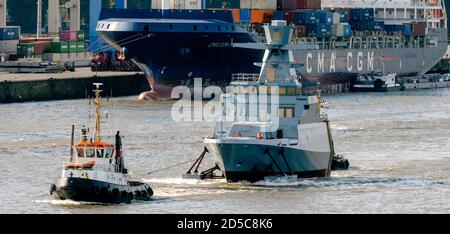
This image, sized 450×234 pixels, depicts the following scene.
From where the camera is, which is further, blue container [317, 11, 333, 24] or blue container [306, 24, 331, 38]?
blue container [317, 11, 333, 24]

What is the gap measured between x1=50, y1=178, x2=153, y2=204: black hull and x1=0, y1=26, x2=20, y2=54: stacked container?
92602 millimetres

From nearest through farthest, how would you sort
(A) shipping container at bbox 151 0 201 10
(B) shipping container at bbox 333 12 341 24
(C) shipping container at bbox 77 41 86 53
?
1. (A) shipping container at bbox 151 0 201 10
2. (B) shipping container at bbox 333 12 341 24
3. (C) shipping container at bbox 77 41 86 53

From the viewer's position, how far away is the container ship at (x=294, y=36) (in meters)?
114

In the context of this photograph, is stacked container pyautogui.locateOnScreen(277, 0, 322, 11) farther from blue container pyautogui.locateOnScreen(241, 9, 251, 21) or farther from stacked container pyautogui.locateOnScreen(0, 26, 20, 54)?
stacked container pyautogui.locateOnScreen(0, 26, 20, 54)

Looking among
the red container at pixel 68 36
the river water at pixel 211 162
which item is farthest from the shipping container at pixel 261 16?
the red container at pixel 68 36

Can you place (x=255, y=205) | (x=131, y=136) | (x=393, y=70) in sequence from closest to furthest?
(x=255, y=205) → (x=131, y=136) → (x=393, y=70)

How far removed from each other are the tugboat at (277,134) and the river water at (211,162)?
65cm

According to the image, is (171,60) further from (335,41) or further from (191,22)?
(335,41)

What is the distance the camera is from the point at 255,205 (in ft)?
184

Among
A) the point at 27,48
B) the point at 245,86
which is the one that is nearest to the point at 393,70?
the point at 27,48

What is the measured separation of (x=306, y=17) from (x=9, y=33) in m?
31.4

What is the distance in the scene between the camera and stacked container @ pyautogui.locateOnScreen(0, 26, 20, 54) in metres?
147

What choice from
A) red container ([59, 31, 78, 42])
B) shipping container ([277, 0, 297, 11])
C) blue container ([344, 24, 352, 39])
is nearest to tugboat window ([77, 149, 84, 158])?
shipping container ([277, 0, 297, 11])

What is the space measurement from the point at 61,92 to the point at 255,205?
6216cm
